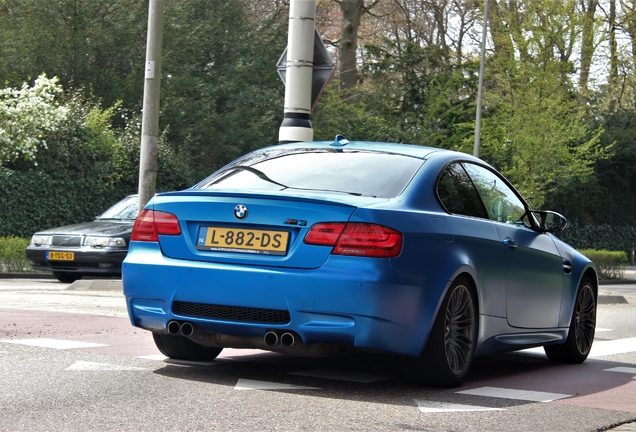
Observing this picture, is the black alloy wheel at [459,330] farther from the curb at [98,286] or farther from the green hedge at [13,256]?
the green hedge at [13,256]

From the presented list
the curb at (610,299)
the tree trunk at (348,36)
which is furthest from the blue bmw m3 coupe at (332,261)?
the tree trunk at (348,36)

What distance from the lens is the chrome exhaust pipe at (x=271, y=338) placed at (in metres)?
6.18

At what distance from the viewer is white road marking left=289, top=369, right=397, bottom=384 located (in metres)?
6.93

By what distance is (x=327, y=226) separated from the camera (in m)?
6.11

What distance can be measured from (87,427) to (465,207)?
3.22 m

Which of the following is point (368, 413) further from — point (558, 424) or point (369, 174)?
point (369, 174)

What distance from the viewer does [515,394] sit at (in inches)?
263

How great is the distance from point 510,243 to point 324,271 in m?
1.98

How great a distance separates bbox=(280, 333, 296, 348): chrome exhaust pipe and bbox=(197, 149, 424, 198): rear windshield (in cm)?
98

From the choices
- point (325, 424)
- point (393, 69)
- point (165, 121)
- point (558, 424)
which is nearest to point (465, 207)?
point (558, 424)

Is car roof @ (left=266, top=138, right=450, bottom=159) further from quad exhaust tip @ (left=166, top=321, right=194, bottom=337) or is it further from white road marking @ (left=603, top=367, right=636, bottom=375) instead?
white road marking @ (left=603, top=367, right=636, bottom=375)

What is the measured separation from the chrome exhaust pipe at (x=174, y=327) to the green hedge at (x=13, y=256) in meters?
14.4

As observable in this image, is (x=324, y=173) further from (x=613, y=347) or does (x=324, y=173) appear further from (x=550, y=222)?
(x=613, y=347)

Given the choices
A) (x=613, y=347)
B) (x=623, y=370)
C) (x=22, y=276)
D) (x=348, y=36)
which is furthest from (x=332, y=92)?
(x=623, y=370)
